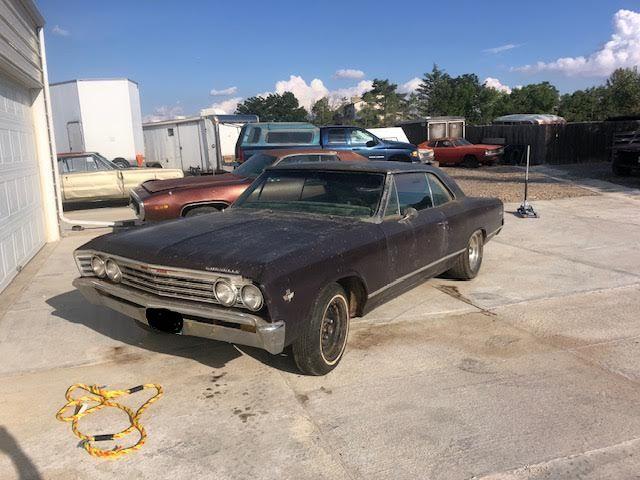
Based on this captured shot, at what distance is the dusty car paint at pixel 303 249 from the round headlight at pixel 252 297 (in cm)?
6

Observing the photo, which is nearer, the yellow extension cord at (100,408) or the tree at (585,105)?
the yellow extension cord at (100,408)

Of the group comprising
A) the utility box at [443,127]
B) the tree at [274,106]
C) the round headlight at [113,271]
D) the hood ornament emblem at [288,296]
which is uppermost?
the tree at [274,106]

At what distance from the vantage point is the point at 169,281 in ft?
11.4

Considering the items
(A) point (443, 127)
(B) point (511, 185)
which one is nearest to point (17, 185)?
(B) point (511, 185)

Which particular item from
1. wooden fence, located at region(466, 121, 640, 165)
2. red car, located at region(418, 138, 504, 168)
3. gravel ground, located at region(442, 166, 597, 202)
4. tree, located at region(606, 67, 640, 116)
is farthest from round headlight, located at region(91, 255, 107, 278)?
tree, located at region(606, 67, 640, 116)

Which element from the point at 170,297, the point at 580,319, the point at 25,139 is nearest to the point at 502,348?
the point at 580,319

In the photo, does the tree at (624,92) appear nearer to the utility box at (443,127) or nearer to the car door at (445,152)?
the utility box at (443,127)

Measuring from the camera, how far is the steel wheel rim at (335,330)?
3.76 metres

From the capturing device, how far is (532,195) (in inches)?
542

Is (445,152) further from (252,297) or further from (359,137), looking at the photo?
(252,297)

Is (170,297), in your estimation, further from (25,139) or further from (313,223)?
(25,139)

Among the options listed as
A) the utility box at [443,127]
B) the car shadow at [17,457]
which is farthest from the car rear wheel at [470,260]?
the utility box at [443,127]

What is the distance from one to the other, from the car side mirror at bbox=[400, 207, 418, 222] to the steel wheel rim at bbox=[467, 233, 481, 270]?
5.59 feet

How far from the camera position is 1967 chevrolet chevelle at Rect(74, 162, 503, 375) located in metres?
3.26
